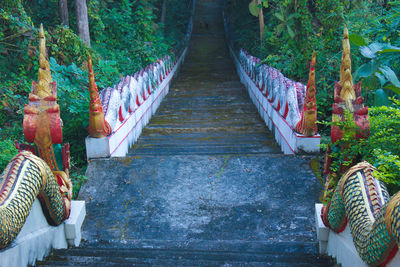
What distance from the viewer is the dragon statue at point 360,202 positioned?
1.93m

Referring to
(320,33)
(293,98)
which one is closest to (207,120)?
(293,98)

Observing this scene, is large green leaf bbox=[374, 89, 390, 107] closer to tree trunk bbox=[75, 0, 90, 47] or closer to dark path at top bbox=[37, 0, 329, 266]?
dark path at top bbox=[37, 0, 329, 266]

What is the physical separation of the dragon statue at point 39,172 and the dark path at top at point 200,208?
0.54 metres

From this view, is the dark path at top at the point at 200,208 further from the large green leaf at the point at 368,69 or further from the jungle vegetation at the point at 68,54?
the large green leaf at the point at 368,69

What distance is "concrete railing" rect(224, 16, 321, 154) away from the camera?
5.05 m

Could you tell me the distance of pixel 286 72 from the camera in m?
8.68

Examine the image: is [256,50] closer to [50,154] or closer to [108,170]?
[108,170]

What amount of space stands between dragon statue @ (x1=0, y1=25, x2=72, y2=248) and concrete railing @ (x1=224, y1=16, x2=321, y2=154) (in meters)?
2.89

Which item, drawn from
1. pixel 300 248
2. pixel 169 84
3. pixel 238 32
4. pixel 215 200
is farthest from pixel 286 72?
pixel 238 32

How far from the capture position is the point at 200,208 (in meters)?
4.21

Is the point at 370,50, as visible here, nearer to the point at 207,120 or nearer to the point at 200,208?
the point at 200,208

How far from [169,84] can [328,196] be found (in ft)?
29.0

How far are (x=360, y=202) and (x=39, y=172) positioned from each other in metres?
2.36

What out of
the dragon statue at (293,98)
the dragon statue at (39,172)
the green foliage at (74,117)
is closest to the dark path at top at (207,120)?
the dragon statue at (293,98)
